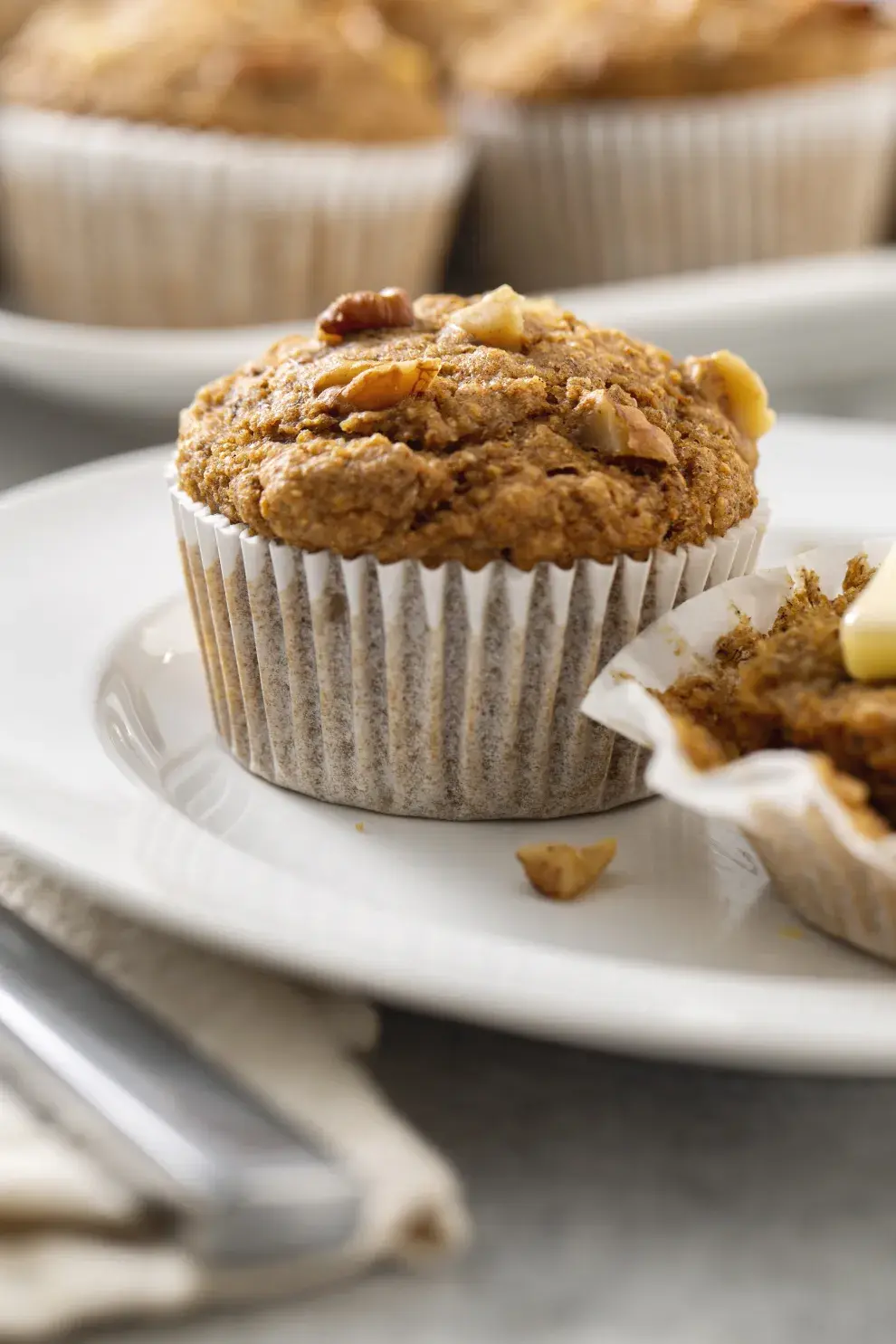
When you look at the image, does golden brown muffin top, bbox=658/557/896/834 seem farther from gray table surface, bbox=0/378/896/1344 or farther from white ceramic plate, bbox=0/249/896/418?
white ceramic plate, bbox=0/249/896/418

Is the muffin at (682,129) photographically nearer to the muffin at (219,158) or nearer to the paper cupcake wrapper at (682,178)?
the paper cupcake wrapper at (682,178)

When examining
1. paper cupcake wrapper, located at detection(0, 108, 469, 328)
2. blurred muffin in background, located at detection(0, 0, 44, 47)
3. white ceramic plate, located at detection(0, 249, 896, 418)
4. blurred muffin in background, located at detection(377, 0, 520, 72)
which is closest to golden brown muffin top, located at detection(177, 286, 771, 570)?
white ceramic plate, located at detection(0, 249, 896, 418)

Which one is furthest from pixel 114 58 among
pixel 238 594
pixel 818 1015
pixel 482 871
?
pixel 818 1015

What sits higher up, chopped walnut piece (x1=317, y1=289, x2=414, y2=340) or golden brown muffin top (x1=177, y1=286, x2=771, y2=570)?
chopped walnut piece (x1=317, y1=289, x2=414, y2=340)

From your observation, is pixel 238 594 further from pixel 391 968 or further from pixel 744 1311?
pixel 744 1311

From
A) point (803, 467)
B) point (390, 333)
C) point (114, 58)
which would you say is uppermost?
point (390, 333)

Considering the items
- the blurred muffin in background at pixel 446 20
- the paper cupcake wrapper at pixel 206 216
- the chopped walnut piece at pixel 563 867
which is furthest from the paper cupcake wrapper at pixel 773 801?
the blurred muffin in background at pixel 446 20
